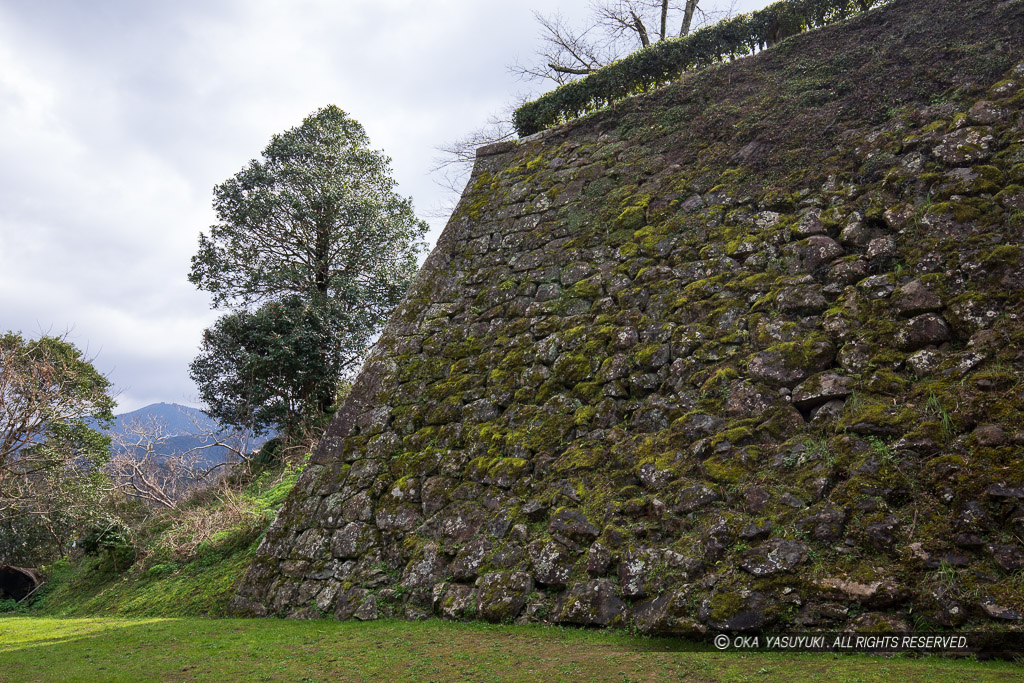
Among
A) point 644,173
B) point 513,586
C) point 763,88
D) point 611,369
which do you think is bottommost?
point 513,586

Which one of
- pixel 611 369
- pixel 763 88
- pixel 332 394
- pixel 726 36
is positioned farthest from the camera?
pixel 332 394

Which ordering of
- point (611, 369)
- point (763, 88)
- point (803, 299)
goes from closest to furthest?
point (803, 299) → point (611, 369) → point (763, 88)

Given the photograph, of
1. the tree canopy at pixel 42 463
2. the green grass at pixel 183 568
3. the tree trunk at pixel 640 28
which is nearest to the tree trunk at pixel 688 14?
the tree trunk at pixel 640 28

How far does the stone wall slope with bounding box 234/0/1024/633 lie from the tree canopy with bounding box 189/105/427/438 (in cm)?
660

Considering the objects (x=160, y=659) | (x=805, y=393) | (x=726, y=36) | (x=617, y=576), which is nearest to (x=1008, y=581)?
(x=805, y=393)

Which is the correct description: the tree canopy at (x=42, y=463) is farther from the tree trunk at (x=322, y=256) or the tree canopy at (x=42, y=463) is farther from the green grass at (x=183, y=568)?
the tree trunk at (x=322, y=256)

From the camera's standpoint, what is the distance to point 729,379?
5.12m

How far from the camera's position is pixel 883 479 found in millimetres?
3844

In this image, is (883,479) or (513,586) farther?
(513,586)

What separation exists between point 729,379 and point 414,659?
340 centimetres

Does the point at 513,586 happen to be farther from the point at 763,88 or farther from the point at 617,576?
the point at 763,88

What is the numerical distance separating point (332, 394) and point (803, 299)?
11297 millimetres

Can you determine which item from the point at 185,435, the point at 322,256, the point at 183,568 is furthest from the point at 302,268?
the point at 183,568

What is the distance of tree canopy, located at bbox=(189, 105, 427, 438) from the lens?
1370cm
